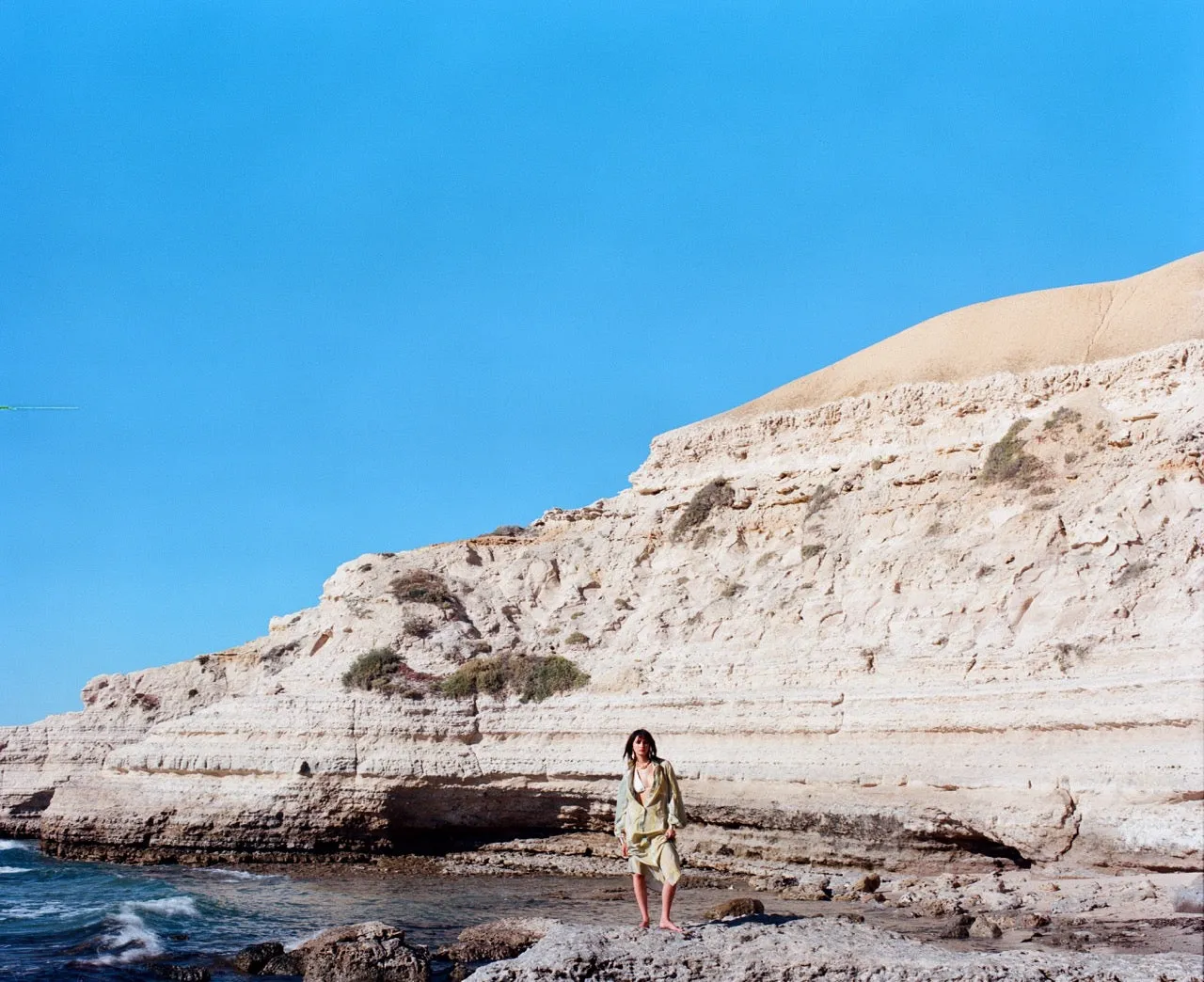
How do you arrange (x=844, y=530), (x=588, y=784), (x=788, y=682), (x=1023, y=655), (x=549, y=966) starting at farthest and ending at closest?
(x=844, y=530) < (x=588, y=784) < (x=788, y=682) < (x=1023, y=655) < (x=549, y=966)

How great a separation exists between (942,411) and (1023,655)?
882cm

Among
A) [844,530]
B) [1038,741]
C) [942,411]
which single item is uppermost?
[942,411]

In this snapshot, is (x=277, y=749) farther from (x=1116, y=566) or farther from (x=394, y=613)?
(x=1116, y=566)

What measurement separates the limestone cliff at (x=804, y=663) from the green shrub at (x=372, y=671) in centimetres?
38

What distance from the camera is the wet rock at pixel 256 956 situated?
12844 mm

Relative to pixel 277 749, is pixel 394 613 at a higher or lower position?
higher

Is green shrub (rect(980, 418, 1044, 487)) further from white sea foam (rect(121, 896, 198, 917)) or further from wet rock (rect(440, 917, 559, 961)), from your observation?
white sea foam (rect(121, 896, 198, 917))

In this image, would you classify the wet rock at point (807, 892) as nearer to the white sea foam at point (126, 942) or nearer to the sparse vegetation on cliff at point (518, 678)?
the sparse vegetation on cliff at point (518, 678)

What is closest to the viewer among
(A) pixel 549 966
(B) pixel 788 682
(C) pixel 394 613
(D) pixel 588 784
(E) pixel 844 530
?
(A) pixel 549 966

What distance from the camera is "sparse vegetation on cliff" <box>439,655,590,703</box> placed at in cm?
2180

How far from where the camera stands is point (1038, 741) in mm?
A: 14367

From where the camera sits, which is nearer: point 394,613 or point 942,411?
point 942,411

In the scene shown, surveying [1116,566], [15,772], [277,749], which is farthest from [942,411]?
[15,772]

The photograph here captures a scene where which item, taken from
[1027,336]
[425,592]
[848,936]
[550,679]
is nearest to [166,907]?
[550,679]
